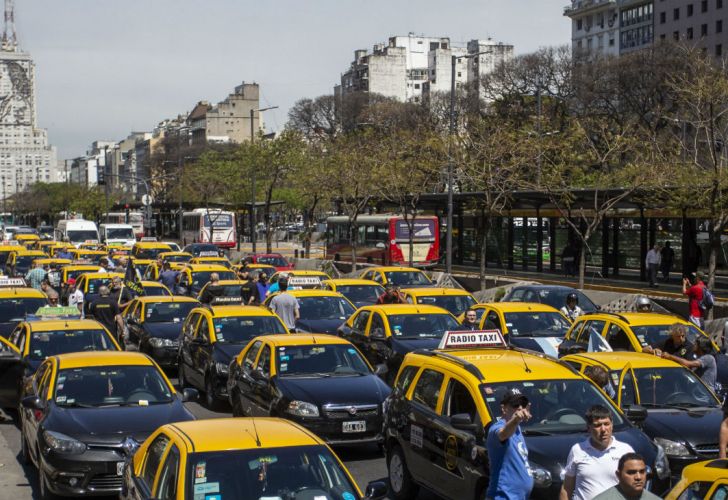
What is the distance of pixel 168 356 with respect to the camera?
19.4 metres

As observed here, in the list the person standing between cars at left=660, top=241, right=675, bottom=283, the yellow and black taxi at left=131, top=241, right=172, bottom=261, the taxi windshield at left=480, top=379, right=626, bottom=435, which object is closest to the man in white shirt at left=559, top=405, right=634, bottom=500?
the taxi windshield at left=480, top=379, right=626, bottom=435

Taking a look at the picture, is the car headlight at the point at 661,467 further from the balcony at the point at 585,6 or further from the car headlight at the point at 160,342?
the balcony at the point at 585,6

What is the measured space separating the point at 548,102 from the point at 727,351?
177 ft

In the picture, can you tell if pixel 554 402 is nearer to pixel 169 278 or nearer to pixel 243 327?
pixel 243 327

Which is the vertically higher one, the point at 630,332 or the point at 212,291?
the point at 630,332

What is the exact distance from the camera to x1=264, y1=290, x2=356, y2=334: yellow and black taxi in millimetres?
20422

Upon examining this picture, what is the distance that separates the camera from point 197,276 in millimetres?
29484

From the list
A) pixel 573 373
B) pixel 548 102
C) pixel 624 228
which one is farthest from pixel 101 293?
pixel 548 102

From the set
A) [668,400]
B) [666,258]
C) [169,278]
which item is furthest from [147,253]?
[668,400]

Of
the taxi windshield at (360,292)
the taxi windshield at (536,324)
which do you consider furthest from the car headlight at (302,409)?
the taxi windshield at (360,292)

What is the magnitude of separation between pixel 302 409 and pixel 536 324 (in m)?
6.61

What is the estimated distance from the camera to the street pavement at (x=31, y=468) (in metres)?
11.3

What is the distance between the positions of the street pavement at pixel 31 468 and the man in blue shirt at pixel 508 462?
3.16m

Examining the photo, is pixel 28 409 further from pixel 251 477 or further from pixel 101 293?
pixel 101 293
